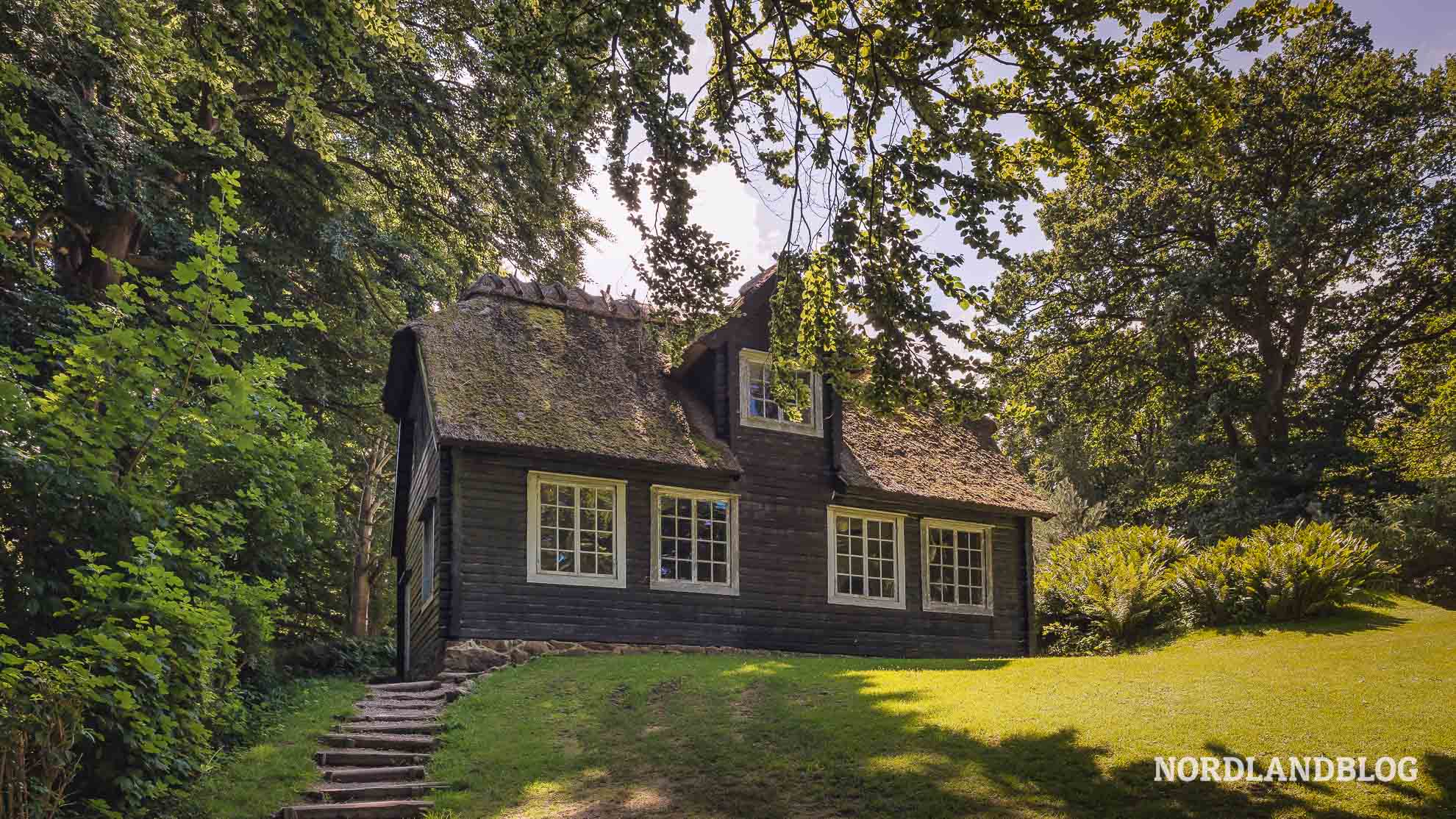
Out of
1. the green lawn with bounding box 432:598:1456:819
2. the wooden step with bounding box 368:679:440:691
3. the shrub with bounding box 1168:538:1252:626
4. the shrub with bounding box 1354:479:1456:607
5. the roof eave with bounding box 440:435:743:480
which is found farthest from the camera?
the shrub with bounding box 1354:479:1456:607

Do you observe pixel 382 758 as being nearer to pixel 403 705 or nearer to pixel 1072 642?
pixel 403 705

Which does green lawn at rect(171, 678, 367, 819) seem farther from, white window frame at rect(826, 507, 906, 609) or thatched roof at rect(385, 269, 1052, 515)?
white window frame at rect(826, 507, 906, 609)

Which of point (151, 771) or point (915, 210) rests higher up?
point (915, 210)

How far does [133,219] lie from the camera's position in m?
18.0

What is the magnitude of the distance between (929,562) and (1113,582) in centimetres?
318

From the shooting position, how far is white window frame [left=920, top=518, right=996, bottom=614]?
19594 millimetres

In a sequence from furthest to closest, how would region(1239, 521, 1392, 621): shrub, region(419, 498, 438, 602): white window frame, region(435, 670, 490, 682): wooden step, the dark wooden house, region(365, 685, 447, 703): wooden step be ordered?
region(419, 498, 438, 602): white window frame, the dark wooden house, region(1239, 521, 1392, 621): shrub, region(435, 670, 490, 682): wooden step, region(365, 685, 447, 703): wooden step

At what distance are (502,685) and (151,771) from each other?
5.48m

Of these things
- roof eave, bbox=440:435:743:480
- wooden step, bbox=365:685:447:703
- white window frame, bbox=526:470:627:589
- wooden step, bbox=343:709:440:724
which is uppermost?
roof eave, bbox=440:435:743:480

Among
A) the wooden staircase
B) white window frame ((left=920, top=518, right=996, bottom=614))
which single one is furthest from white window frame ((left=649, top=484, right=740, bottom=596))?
white window frame ((left=920, top=518, right=996, bottom=614))

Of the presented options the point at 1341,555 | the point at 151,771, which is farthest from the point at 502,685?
the point at 1341,555

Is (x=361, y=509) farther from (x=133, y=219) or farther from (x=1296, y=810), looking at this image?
(x=1296, y=810)

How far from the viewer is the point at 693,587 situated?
1734cm

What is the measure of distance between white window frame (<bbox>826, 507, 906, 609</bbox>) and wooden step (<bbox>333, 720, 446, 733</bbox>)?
8.00 metres
